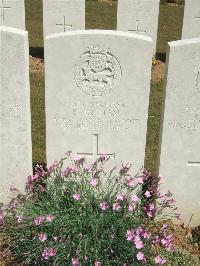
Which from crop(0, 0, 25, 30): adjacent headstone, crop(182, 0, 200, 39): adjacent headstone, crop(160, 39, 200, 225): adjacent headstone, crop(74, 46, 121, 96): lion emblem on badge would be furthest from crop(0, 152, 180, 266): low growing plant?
crop(182, 0, 200, 39): adjacent headstone

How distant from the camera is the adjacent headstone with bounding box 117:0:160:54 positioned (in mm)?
8758

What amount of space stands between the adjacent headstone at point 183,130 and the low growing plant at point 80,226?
0.39 meters

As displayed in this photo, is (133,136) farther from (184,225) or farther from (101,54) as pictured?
(184,225)

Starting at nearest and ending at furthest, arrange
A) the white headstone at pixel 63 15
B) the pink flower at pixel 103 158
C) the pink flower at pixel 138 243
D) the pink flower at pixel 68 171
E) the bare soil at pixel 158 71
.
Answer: the pink flower at pixel 138 243 < the pink flower at pixel 68 171 < the pink flower at pixel 103 158 < the white headstone at pixel 63 15 < the bare soil at pixel 158 71

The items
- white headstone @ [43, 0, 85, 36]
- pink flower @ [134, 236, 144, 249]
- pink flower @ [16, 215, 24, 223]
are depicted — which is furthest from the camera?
white headstone @ [43, 0, 85, 36]

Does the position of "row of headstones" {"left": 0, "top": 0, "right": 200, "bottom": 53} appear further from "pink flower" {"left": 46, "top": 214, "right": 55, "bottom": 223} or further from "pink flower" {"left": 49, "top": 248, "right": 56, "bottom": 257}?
"pink flower" {"left": 49, "top": 248, "right": 56, "bottom": 257}

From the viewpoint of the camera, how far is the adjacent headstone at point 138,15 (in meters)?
8.76

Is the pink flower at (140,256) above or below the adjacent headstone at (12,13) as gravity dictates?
below

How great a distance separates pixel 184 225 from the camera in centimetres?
460

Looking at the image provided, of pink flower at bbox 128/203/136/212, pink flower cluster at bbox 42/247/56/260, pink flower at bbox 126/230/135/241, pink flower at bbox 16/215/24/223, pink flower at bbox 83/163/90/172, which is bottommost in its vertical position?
pink flower cluster at bbox 42/247/56/260

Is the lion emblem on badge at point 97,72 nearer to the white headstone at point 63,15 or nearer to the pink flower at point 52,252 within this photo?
the pink flower at point 52,252

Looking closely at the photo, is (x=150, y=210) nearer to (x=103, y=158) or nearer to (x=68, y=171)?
(x=103, y=158)

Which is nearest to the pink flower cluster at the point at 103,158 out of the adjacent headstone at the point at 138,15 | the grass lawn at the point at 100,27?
the grass lawn at the point at 100,27

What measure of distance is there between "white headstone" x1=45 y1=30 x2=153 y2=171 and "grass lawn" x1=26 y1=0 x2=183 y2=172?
5.01 feet
